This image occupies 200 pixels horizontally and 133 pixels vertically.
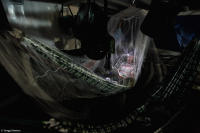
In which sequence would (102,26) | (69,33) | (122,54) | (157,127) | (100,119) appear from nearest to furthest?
1. (100,119)
2. (157,127)
3. (102,26)
4. (69,33)
5. (122,54)

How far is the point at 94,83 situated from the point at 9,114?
3.45ft

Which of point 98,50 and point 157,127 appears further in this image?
point 98,50

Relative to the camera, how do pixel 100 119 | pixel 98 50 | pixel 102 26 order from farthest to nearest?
pixel 98 50 < pixel 102 26 < pixel 100 119

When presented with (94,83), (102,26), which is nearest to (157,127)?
(94,83)

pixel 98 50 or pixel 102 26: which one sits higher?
pixel 102 26

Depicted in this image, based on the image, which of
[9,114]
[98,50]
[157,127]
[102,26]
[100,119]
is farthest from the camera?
[98,50]

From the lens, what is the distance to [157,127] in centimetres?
180

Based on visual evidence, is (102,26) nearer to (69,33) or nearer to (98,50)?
(98,50)

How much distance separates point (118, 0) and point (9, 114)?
286 cm

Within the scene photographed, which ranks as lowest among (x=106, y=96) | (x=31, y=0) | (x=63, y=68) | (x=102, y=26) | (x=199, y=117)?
(x=199, y=117)

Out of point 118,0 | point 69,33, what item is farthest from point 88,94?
point 118,0

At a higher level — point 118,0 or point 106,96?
point 118,0

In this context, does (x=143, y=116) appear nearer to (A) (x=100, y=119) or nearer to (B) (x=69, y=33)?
(A) (x=100, y=119)

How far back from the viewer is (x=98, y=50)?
216cm
